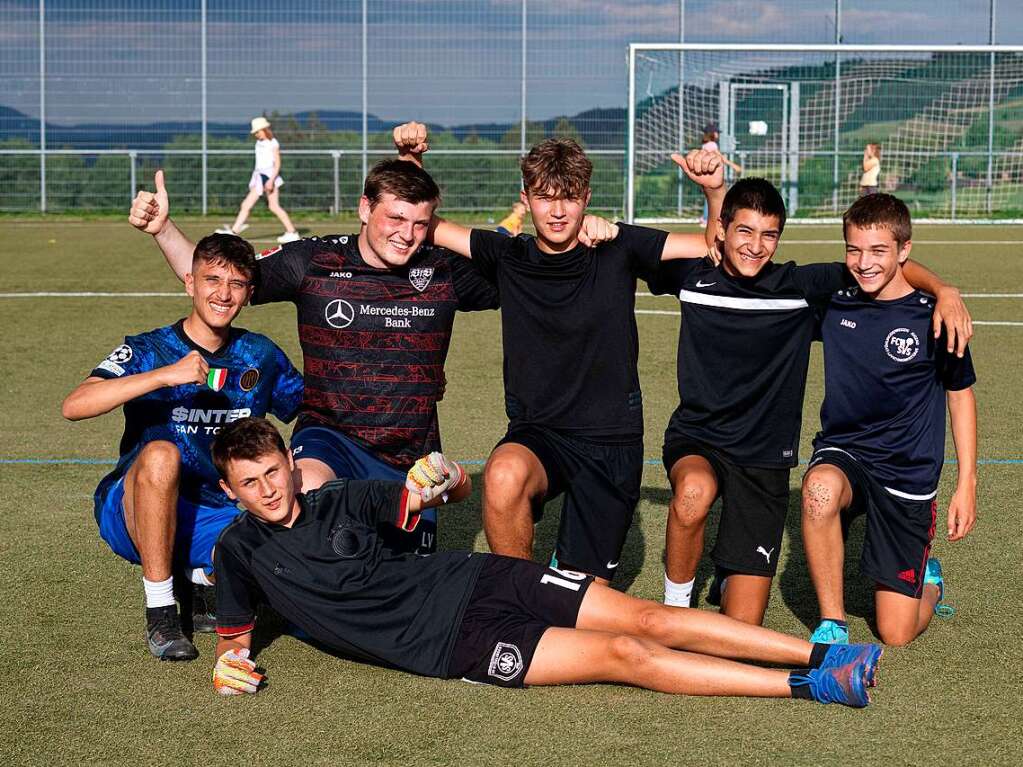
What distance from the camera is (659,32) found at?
2923 centimetres

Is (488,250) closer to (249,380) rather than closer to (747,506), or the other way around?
(249,380)

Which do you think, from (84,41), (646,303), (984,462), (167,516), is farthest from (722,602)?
(84,41)

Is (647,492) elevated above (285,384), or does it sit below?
below

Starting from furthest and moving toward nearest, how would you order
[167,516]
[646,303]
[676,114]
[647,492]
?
1. [676,114]
2. [646,303]
3. [647,492]
4. [167,516]

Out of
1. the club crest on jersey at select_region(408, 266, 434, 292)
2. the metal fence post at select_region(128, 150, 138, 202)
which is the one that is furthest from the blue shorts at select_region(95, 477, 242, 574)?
the metal fence post at select_region(128, 150, 138, 202)

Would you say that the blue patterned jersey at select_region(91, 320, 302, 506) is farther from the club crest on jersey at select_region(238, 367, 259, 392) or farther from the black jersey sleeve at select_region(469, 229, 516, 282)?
the black jersey sleeve at select_region(469, 229, 516, 282)

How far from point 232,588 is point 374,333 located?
49.2 inches

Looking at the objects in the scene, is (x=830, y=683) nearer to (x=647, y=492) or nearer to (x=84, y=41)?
(x=647, y=492)

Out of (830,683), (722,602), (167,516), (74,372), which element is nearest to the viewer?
(830,683)

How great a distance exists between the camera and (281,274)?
5254mm

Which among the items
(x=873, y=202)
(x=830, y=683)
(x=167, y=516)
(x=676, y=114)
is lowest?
(x=830, y=683)

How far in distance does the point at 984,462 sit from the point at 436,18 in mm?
21957

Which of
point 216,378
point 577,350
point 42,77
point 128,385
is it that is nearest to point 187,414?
point 216,378

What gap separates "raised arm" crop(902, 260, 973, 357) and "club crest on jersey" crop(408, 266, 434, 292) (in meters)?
1.78
